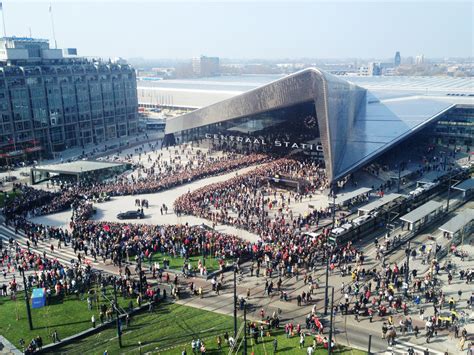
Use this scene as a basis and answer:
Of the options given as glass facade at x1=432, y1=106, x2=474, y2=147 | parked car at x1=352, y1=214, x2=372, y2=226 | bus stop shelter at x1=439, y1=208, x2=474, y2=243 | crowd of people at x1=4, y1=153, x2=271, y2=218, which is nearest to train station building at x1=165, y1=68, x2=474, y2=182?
glass facade at x1=432, y1=106, x2=474, y2=147

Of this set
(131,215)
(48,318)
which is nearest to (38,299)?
(48,318)

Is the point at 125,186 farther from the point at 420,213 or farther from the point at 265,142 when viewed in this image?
the point at 420,213

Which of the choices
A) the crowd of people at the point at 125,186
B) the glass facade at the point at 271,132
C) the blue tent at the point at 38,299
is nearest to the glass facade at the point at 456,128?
the glass facade at the point at 271,132

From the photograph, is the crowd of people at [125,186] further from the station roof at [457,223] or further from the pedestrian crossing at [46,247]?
the station roof at [457,223]

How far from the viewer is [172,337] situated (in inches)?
867

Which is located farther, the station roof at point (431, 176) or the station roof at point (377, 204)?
the station roof at point (431, 176)

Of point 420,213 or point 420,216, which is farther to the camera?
point 420,213

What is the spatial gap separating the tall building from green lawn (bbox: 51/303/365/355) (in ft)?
151

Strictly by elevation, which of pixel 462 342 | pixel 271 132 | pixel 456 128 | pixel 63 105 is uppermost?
pixel 63 105

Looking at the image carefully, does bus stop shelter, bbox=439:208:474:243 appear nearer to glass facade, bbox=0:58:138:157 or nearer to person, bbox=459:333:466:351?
person, bbox=459:333:466:351

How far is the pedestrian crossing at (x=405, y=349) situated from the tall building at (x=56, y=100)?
54876 mm

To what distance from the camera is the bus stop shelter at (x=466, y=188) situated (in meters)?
42.7

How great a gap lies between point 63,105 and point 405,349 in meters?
62.0

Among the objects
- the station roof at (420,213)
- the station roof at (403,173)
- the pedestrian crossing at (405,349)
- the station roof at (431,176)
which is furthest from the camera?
the station roof at (403,173)
